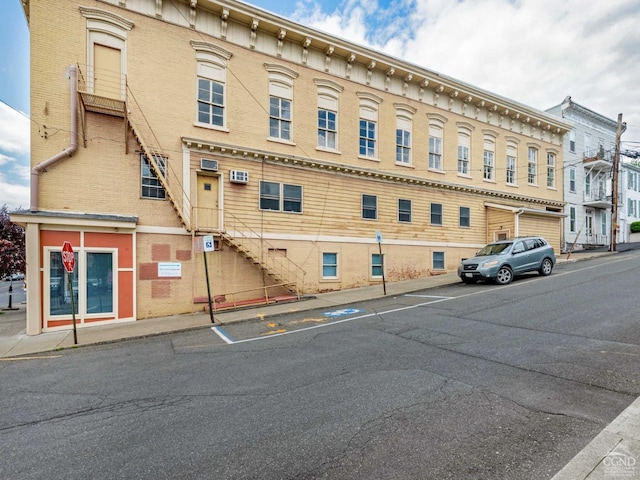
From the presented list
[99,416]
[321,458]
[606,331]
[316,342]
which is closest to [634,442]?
[321,458]

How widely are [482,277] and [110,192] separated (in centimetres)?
1459

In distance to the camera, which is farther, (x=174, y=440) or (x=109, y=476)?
(x=174, y=440)

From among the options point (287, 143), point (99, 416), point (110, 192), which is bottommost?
point (99, 416)

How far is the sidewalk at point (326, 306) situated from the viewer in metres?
2.85

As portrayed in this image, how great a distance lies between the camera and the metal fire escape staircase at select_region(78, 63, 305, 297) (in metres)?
11.6

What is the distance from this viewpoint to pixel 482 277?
14.0 m

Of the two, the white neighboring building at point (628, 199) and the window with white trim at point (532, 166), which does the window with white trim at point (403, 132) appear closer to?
the window with white trim at point (532, 166)

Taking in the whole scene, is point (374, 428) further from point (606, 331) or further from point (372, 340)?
point (606, 331)

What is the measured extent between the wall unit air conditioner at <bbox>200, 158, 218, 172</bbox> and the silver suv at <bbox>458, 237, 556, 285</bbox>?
11.4m

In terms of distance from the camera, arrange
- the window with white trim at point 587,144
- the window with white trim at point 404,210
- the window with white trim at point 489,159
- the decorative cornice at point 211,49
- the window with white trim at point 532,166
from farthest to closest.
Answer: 1. the window with white trim at point 587,144
2. the window with white trim at point 532,166
3. the window with white trim at point 489,159
4. the window with white trim at point 404,210
5. the decorative cornice at point 211,49

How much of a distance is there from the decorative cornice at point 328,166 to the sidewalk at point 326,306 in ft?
17.0

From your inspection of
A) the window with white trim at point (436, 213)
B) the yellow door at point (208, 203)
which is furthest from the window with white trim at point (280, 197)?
the window with white trim at point (436, 213)

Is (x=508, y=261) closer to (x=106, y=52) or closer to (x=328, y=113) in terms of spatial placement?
(x=328, y=113)

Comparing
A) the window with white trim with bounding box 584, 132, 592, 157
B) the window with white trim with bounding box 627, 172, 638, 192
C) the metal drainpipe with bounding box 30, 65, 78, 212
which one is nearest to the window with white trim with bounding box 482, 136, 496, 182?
the window with white trim with bounding box 584, 132, 592, 157
